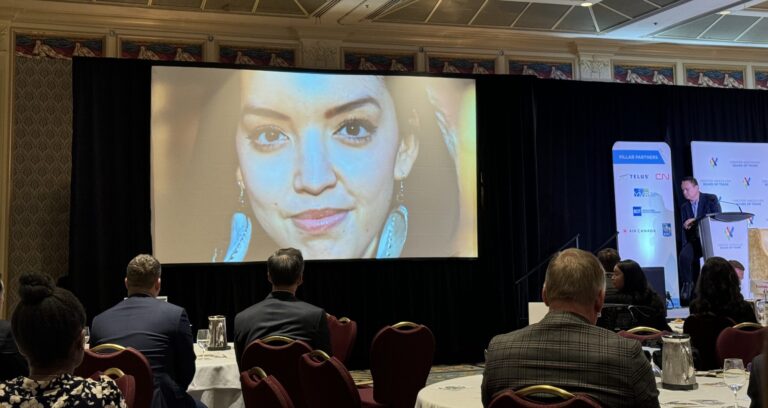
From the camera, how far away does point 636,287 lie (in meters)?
5.39

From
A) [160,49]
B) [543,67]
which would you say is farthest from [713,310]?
[160,49]

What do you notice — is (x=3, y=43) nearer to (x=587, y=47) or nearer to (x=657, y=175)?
(x=587, y=47)

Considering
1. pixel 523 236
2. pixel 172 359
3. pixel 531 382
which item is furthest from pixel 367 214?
pixel 531 382

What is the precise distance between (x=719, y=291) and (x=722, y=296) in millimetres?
31

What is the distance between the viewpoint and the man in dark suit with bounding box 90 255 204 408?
3.72 m

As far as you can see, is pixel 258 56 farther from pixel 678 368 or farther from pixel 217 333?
pixel 678 368

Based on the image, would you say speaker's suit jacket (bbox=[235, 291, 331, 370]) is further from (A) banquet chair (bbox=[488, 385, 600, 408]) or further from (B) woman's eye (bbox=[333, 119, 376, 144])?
(B) woman's eye (bbox=[333, 119, 376, 144])

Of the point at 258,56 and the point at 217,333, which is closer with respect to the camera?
the point at 217,333

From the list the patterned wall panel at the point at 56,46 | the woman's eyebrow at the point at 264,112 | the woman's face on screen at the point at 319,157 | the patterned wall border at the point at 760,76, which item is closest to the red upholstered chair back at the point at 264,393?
the woman's face on screen at the point at 319,157

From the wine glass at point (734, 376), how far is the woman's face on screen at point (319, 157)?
5676 millimetres

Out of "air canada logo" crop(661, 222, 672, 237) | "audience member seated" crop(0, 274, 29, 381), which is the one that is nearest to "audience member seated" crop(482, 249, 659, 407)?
"audience member seated" crop(0, 274, 29, 381)

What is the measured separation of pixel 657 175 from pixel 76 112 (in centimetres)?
659

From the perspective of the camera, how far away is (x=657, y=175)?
1016 centimetres

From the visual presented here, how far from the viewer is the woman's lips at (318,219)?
8305 millimetres
